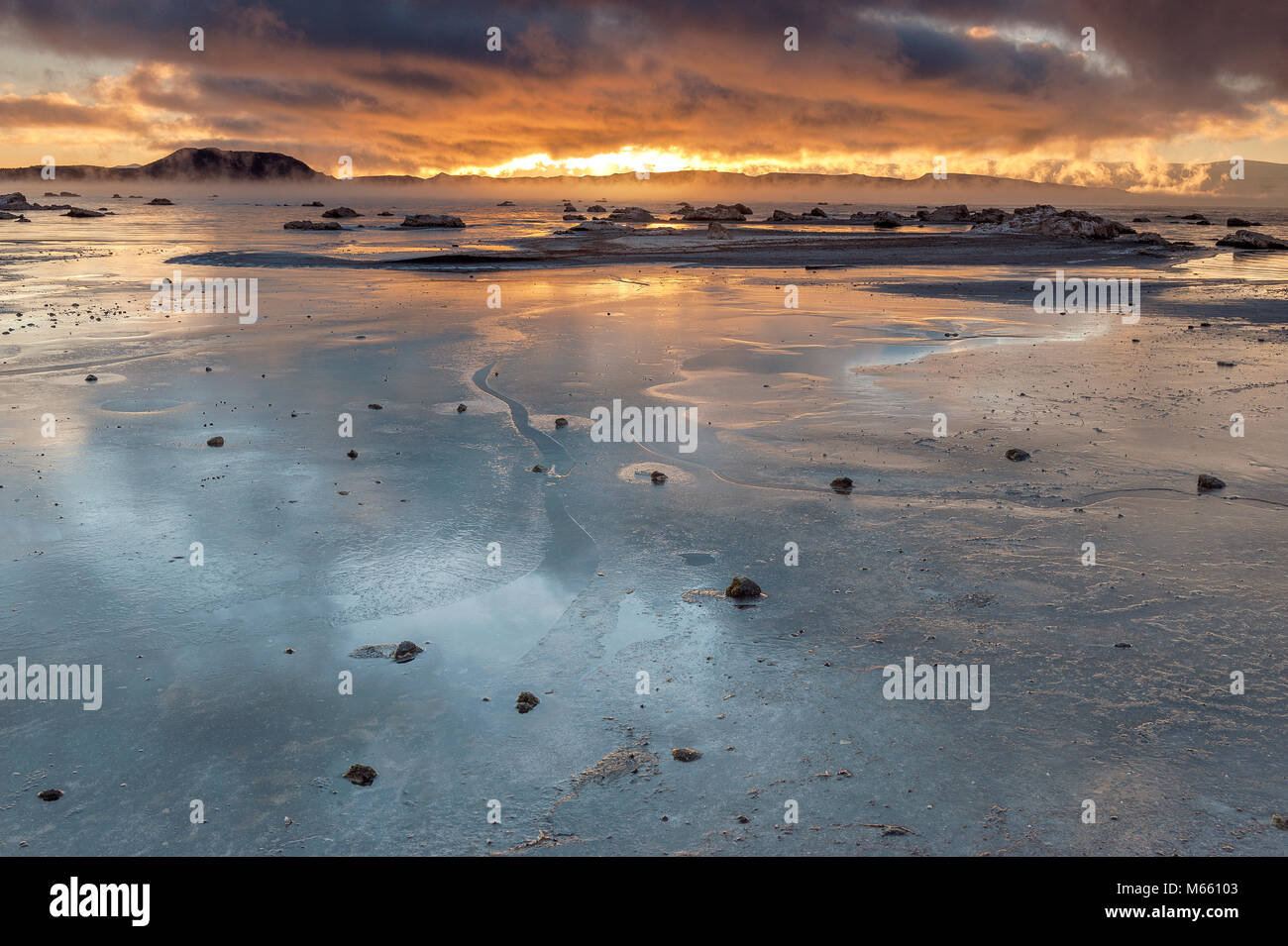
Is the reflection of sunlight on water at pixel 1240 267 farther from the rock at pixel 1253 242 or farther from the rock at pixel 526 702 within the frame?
the rock at pixel 526 702

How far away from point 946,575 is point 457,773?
357 centimetres

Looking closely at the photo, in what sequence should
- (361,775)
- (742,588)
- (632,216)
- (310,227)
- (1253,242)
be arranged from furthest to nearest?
(632,216)
(310,227)
(1253,242)
(742,588)
(361,775)

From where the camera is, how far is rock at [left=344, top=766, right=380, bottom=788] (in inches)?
149

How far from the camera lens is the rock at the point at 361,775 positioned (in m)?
3.79

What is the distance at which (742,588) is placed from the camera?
5613 millimetres

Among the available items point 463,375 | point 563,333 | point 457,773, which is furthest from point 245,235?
point 457,773

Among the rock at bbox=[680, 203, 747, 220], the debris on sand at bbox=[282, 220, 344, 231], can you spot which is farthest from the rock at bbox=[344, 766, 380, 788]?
the rock at bbox=[680, 203, 747, 220]

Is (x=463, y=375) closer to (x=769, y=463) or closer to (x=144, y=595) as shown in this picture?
(x=769, y=463)

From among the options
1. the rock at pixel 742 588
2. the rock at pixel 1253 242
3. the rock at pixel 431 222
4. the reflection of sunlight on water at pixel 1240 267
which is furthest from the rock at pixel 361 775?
the rock at pixel 431 222

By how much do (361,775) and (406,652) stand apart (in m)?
1.14

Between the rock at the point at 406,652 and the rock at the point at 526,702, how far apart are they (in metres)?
0.81

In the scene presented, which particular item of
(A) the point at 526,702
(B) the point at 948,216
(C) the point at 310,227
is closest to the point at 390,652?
(A) the point at 526,702

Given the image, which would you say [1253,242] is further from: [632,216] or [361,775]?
[361,775]

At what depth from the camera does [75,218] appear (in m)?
65.5
